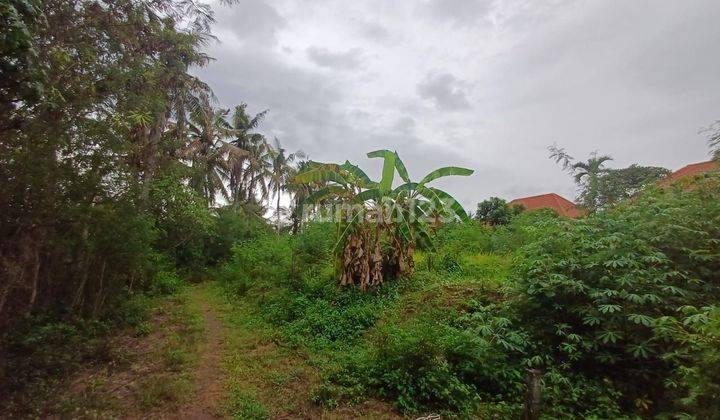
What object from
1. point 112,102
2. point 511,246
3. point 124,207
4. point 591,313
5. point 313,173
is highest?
point 112,102

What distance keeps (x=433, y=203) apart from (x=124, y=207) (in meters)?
6.51

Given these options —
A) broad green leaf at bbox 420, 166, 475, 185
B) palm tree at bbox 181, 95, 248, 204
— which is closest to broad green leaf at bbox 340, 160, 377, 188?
broad green leaf at bbox 420, 166, 475, 185

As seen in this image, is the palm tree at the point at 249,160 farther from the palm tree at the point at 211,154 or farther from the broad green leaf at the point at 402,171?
the broad green leaf at the point at 402,171

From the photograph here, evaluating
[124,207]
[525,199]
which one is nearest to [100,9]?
[124,207]

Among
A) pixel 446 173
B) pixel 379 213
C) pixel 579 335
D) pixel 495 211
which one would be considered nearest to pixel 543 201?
pixel 495 211

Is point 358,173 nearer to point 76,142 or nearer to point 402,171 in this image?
point 402,171

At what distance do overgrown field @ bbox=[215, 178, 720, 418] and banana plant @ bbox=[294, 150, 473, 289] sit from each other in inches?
75.1

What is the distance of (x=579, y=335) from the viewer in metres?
4.42

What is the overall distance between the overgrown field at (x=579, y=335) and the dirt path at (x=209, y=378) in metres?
1.21

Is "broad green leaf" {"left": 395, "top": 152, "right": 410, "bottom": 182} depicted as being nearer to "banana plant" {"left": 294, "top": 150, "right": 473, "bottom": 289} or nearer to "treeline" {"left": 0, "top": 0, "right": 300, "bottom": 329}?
"banana plant" {"left": 294, "top": 150, "right": 473, "bottom": 289}

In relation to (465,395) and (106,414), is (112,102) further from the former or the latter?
(465,395)

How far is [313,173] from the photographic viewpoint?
8422mm

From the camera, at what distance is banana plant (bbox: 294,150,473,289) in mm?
8125

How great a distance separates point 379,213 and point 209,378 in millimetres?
4751
